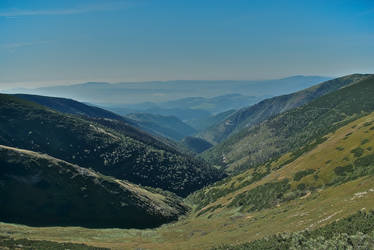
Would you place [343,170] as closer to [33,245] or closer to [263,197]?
[263,197]

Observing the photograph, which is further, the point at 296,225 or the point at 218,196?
the point at 218,196

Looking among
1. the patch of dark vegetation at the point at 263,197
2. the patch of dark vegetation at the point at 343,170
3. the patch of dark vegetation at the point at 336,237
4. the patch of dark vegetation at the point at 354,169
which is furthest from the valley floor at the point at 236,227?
the patch of dark vegetation at the point at 343,170

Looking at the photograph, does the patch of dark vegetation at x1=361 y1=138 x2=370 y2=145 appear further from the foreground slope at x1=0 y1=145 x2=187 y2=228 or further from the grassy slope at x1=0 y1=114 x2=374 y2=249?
the foreground slope at x1=0 y1=145 x2=187 y2=228

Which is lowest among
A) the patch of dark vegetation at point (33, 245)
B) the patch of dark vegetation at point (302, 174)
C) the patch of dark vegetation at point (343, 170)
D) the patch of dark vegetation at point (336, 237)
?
the patch of dark vegetation at point (33, 245)

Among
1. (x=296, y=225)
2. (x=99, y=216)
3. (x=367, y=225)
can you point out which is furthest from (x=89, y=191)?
(x=367, y=225)

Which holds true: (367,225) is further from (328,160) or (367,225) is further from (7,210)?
(7,210)

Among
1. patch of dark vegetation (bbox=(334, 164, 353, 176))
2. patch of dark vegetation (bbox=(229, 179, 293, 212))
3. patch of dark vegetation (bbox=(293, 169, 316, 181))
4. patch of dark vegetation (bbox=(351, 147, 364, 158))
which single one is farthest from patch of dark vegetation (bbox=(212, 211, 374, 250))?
patch of dark vegetation (bbox=(351, 147, 364, 158))

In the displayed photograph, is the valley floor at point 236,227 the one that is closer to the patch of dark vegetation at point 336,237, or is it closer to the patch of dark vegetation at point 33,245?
the patch of dark vegetation at point 336,237
